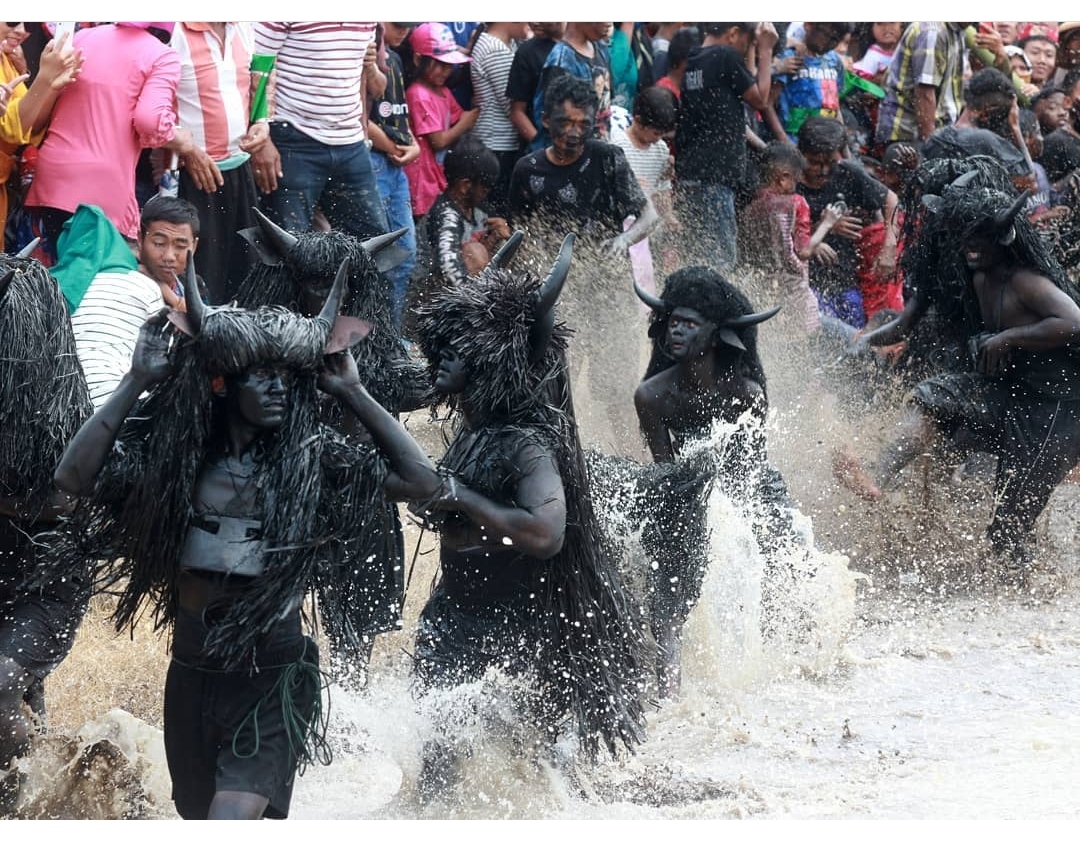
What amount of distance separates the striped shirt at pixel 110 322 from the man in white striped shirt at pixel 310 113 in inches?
55.3

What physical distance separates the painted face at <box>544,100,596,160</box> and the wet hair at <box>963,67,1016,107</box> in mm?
2905

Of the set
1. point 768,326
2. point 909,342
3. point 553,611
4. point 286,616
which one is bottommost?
point 768,326

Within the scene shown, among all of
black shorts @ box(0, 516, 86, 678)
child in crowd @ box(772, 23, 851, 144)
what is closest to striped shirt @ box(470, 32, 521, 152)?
child in crowd @ box(772, 23, 851, 144)

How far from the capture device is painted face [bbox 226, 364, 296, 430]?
454 cm

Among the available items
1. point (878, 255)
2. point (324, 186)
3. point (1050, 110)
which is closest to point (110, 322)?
point (324, 186)

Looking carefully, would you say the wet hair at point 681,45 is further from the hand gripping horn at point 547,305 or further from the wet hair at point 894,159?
the hand gripping horn at point 547,305

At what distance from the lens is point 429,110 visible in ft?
29.8

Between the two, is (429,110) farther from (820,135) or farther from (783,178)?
(820,135)

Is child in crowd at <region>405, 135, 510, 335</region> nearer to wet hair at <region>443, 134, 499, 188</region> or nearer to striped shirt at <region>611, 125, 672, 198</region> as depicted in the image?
wet hair at <region>443, 134, 499, 188</region>

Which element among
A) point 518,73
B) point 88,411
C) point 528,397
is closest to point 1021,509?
point 518,73

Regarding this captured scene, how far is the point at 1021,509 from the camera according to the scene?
8.48 meters

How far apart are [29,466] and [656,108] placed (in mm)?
5234

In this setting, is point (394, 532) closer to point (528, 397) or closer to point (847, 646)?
point (528, 397)

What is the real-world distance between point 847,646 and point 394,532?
2371mm
